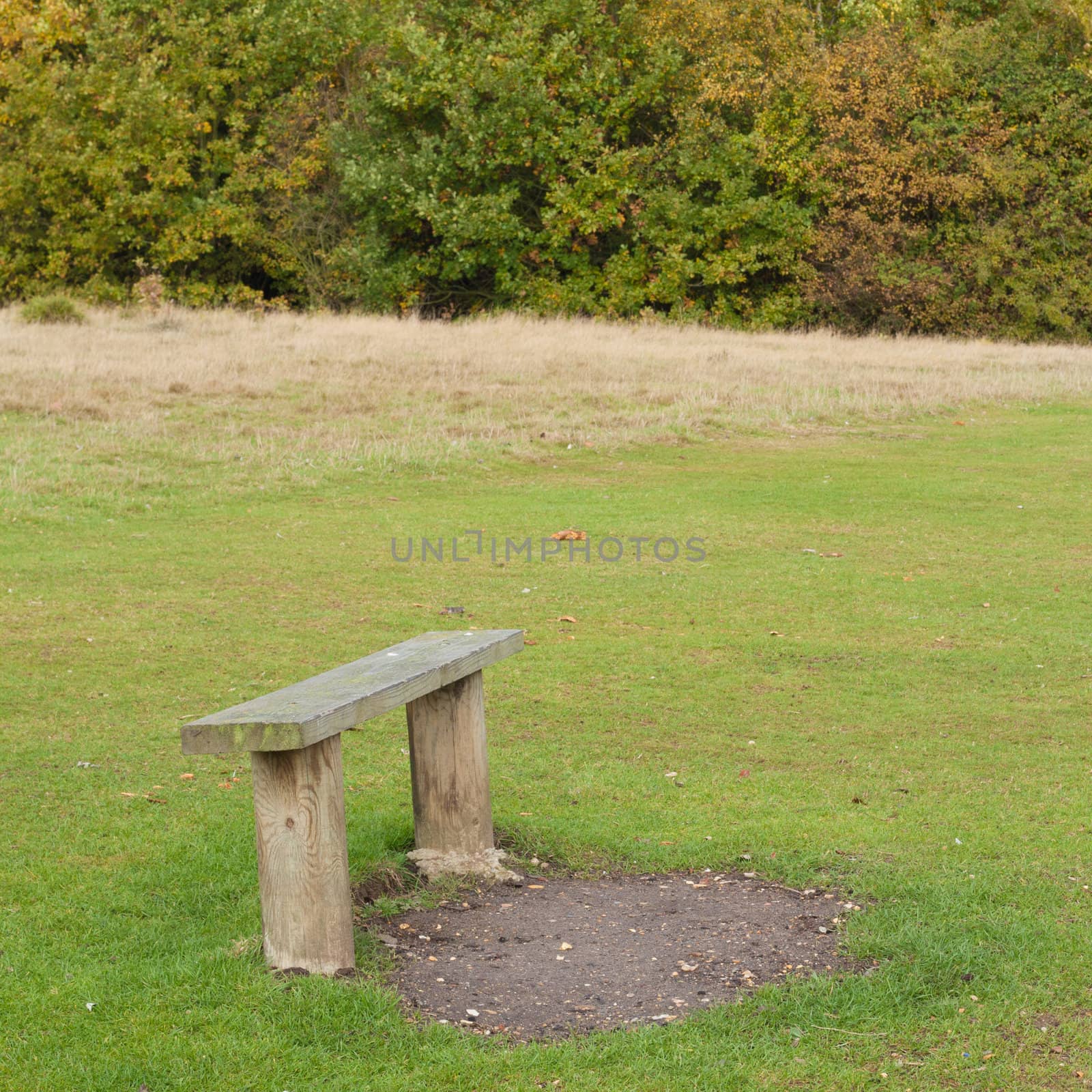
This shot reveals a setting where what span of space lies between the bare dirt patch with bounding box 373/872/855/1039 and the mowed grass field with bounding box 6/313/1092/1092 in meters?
0.12

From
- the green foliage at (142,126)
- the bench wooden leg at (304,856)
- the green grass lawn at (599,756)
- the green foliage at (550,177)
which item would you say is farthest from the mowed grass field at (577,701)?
the green foliage at (142,126)

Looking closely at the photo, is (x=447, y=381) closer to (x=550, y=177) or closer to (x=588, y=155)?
(x=550, y=177)

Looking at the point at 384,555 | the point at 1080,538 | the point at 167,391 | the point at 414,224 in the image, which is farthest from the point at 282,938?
the point at 414,224

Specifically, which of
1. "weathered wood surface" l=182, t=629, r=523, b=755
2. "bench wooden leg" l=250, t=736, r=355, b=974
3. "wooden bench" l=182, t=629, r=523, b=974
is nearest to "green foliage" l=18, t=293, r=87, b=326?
"weathered wood surface" l=182, t=629, r=523, b=755

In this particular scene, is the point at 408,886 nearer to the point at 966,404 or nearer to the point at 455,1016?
the point at 455,1016

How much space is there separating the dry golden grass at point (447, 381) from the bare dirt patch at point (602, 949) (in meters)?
11.5

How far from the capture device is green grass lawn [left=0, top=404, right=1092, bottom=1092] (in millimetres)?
3592

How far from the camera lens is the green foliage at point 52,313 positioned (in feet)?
85.4

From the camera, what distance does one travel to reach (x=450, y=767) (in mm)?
4742

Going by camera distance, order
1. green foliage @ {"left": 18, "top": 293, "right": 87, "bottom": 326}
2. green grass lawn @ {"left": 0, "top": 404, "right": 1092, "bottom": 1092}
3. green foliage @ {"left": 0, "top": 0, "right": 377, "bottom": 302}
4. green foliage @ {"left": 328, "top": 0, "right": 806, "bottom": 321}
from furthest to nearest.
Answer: green foliage @ {"left": 0, "top": 0, "right": 377, "bottom": 302}
green foliage @ {"left": 328, "top": 0, "right": 806, "bottom": 321}
green foliage @ {"left": 18, "top": 293, "right": 87, "bottom": 326}
green grass lawn @ {"left": 0, "top": 404, "right": 1092, "bottom": 1092}

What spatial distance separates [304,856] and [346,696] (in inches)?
18.9

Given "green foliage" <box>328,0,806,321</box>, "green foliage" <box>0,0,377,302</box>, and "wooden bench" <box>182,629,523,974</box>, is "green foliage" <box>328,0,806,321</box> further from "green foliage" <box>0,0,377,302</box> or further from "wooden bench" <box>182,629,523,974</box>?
"wooden bench" <box>182,629,523,974</box>

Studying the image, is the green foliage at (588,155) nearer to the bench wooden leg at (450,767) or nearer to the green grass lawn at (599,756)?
the green grass lawn at (599,756)

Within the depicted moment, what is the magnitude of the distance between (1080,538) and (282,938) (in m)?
9.80
